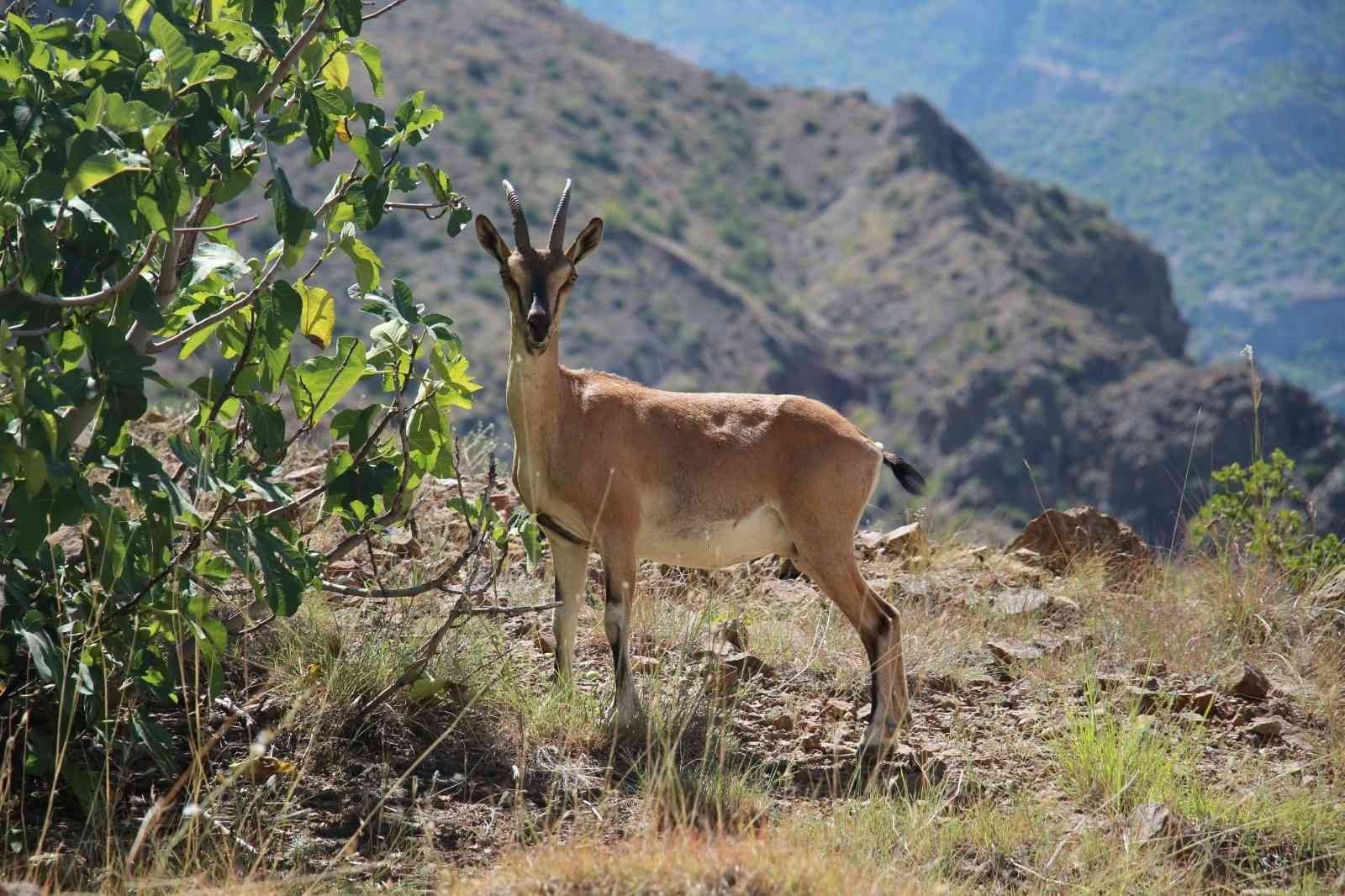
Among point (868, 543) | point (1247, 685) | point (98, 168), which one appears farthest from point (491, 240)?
point (1247, 685)

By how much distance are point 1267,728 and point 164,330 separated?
5642 mm

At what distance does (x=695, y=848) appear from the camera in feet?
15.7

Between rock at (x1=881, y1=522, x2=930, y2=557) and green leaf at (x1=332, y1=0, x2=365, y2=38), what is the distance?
5.72 metres

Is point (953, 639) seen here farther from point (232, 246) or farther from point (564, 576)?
point (232, 246)

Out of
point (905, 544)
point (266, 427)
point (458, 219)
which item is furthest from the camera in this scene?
point (905, 544)

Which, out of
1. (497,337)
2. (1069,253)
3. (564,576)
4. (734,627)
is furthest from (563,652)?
(1069,253)

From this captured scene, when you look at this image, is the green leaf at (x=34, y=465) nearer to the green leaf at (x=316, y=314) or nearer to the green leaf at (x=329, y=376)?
the green leaf at (x=329, y=376)

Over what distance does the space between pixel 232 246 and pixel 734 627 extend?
3.52 metres

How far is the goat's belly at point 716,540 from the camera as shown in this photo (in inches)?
294

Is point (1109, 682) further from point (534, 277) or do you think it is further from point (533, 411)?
point (534, 277)

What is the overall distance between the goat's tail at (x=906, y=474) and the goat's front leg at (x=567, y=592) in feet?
5.72

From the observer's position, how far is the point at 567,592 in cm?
738

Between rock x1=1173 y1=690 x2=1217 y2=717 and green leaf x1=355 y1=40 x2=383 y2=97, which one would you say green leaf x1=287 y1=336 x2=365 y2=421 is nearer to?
green leaf x1=355 y1=40 x2=383 y2=97

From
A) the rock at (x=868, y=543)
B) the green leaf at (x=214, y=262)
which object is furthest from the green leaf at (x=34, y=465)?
the rock at (x=868, y=543)
